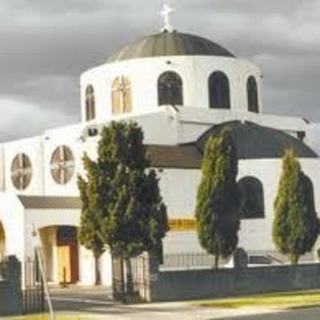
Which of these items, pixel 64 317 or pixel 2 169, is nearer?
pixel 64 317

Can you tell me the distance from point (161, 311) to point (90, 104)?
27423 mm

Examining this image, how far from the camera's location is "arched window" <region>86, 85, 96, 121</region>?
Result: 5919cm

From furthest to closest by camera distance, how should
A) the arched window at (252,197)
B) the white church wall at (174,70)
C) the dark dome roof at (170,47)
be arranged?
1. the dark dome roof at (170,47)
2. the white church wall at (174,70)
3. the arched window at (252,197)

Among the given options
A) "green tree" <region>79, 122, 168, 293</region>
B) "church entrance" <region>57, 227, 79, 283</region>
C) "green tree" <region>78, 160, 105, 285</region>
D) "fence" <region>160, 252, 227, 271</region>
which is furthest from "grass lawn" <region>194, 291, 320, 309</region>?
"church entrance" <region>57, 227, 79, 283</region>

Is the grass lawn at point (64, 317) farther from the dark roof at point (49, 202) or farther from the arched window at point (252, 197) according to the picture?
the arched window at point (252, 197)

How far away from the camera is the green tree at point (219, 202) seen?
42.4 metres

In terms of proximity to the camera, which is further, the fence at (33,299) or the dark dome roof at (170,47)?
the dark dome roof at (170,47)

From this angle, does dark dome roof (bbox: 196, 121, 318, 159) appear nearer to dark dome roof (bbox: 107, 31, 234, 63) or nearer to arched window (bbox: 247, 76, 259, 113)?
arched window (bbox: 247, 76, 259, 113)

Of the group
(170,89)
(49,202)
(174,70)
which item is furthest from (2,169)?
(174,70)

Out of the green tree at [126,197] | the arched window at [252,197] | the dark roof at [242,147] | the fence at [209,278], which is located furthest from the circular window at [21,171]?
the green tree at [126,197]

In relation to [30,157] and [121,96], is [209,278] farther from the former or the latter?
[30,157]

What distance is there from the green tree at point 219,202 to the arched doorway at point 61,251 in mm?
9826

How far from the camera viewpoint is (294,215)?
4478cm

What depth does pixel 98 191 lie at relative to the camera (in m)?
37.3
